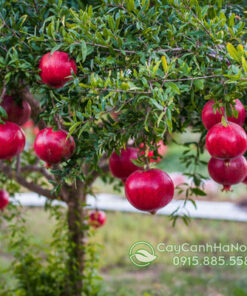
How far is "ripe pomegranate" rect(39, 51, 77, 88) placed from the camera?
3.19 ft

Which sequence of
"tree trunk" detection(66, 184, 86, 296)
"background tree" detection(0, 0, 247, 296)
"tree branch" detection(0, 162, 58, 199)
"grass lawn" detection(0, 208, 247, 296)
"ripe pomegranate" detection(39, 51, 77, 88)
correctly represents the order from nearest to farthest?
"background tree" detection(0, 0, 247, 296) → "ripe pomegranate" detection(39, 51, 77, 88) → "tree branch" detection(0, 162, 58, 199) → "tree trunk" detection(66, 184, 86, 296) → "grass lawn" detection(0, 208, 247, 296)

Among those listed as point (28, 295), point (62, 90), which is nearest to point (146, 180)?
point (62, 90)

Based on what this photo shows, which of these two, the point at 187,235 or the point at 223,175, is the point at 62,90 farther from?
the point at 187,235

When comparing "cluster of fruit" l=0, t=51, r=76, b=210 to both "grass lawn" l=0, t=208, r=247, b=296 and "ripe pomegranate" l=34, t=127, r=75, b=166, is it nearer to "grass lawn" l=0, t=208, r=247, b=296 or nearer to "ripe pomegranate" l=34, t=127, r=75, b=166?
"ripe pomegranate" l=34, t=127, r=75, b=166

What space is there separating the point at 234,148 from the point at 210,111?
0.37 ft

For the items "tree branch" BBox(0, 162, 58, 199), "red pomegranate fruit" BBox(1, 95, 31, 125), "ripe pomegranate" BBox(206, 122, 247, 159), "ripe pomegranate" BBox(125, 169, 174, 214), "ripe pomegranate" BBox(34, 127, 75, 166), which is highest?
"tree branch" BBox(0, 162, 58, 199)

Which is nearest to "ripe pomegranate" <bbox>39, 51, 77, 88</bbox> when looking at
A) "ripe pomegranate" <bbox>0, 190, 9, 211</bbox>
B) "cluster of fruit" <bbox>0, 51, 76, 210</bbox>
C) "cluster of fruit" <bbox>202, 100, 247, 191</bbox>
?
"cluster of fruit" <bbox>0, 51, 76, 210</bbox>

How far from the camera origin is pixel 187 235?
4.29 m

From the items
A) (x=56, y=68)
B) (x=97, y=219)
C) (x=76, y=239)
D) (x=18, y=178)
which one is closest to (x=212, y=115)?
(x=56, y=68)

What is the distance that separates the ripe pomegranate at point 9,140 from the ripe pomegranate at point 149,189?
338mm

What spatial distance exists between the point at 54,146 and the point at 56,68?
20cm

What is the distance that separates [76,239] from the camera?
6.56 feet

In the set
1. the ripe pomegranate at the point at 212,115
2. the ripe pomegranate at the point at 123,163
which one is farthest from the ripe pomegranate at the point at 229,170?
the ripe pomegranate at the point at 123,163

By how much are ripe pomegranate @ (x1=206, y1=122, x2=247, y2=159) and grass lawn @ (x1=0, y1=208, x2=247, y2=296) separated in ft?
6.01
